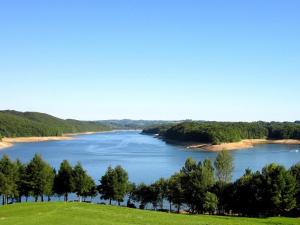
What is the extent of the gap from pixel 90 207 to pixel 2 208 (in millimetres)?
8820

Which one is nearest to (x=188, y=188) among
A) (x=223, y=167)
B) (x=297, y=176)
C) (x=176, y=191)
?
(x=176, y=191)

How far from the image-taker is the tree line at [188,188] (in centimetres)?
5691

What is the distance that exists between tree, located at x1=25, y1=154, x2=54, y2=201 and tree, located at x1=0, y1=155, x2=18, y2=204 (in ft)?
6.05

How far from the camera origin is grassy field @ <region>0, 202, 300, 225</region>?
1467 inches

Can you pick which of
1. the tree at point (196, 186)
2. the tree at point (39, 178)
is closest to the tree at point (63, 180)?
the tree at point (39, 178)

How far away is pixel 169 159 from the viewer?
138125 millimetres

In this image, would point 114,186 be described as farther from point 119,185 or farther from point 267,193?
point 267,193

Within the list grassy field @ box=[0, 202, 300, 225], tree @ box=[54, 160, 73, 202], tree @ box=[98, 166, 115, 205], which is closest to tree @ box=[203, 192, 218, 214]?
grassy field @ box=[0, 202, 300, 225]

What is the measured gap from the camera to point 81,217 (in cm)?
3988

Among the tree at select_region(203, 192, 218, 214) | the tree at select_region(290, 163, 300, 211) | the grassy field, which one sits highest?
the tree at select_region(290, 163, 300, 211)

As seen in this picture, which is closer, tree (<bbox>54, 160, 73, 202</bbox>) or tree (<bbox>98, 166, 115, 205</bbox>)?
tree (<bbox>98, 166, 115, 205</bbox>)

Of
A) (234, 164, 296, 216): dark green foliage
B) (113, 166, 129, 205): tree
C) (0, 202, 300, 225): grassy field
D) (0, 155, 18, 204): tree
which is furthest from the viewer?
(113, 166, 129, 205): tree

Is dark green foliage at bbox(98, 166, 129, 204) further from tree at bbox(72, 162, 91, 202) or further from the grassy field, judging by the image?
the grassy field

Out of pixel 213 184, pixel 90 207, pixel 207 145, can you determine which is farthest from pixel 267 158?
pixel 90 207
